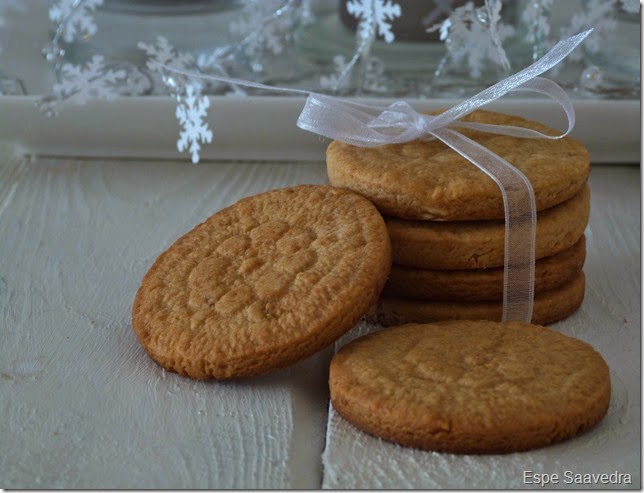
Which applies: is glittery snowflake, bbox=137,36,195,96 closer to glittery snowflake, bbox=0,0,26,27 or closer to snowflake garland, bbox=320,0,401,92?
snowflake garland, bbox=320,0,401,92

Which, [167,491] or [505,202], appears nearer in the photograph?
[167,491]

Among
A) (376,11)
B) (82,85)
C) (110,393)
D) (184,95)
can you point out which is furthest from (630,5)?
(110,393)

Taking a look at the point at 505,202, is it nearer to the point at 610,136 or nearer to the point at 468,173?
the point at 468,173

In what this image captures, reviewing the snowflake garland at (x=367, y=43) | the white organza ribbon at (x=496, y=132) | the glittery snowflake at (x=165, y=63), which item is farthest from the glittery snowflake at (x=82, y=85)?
the white organza ribbon at (x=496, y=132)

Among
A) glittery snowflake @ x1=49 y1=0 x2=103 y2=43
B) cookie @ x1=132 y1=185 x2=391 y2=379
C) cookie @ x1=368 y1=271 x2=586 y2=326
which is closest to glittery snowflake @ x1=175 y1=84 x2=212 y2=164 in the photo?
glittery snowflake @ x1=49 y1=0 x2=103 y2=43

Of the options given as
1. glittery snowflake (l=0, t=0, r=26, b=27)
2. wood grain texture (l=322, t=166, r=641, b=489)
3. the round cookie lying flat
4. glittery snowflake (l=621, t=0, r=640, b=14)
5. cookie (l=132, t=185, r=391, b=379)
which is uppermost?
glittery snowflake (l=0, t=0, r=26, b=27)

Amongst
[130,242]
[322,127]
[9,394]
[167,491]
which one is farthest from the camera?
[130,242]

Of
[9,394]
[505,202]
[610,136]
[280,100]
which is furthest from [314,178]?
[9,394]
